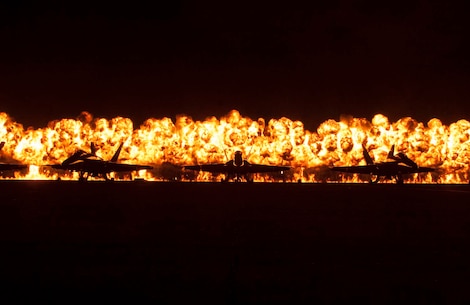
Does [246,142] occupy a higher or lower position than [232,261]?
higher

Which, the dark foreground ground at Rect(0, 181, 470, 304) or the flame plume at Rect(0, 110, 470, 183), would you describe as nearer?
the dark foreground ground at Rect(0, 181, 470, 304)

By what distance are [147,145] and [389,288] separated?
81360 millimetres

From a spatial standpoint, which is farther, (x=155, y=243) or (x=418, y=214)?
(x=418, y=214)

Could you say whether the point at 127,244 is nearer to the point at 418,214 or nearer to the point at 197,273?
the point at 197,273

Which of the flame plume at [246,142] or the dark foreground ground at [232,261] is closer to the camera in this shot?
the dark foreground ground at [232,261]

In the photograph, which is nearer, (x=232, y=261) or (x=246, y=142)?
(x=232, y=261)

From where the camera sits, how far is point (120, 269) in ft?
27.5

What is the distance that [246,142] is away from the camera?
286ft

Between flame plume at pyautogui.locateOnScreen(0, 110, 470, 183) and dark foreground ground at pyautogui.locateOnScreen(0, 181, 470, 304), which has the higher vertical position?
flame plume at pyautogui.locateOnScreen(0, 110, 470, 183)

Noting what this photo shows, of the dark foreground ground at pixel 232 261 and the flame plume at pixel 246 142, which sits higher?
the flame plume at pixel 246 142

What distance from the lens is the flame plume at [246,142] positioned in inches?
3376

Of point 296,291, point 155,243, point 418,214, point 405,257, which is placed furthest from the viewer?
point 418,214

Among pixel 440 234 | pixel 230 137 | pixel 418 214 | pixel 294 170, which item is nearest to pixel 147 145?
pixel 230 137

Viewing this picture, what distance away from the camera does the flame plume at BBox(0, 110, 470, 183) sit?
85.8 m
